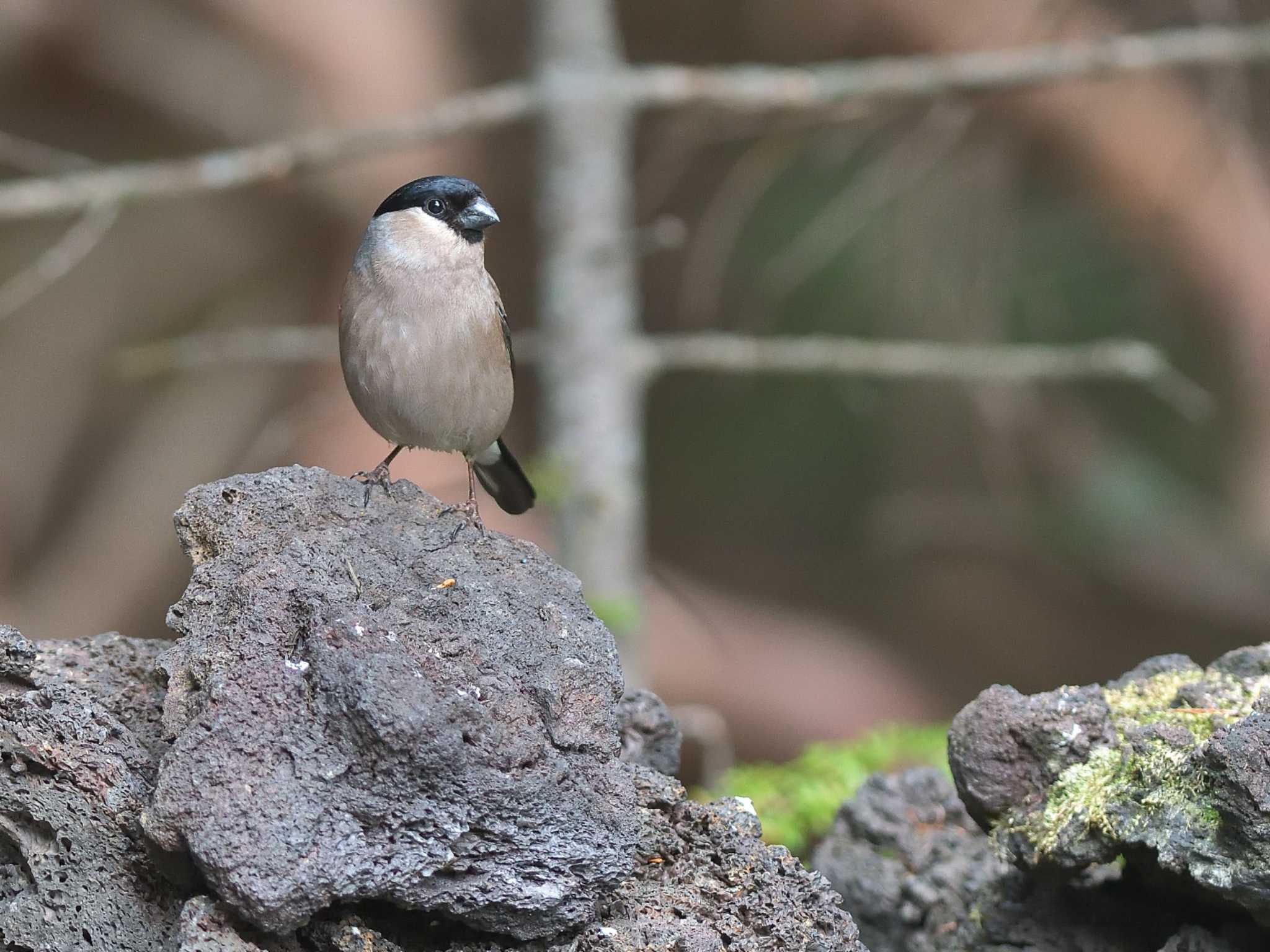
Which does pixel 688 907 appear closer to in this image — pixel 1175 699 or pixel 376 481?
pixel 376 481

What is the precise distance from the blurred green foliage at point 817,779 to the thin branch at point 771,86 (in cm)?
293

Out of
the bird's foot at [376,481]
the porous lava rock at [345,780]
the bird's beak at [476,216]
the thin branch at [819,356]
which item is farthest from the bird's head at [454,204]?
the thin branch at [819,356]

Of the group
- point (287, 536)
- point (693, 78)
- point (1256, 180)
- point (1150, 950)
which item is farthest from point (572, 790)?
point (1256, 180)

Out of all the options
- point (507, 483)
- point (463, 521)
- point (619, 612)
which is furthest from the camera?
point (619, 612)

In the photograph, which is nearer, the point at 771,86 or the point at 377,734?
the point at 377,734

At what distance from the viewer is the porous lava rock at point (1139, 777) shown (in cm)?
221

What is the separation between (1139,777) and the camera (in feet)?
8.15

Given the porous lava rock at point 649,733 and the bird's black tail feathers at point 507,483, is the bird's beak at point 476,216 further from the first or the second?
the porous lava rock at point 649,733

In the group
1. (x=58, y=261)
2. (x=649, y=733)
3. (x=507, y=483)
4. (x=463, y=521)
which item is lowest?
(x=649, y=733)

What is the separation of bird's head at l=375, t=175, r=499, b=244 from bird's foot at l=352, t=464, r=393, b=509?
2.64 ft

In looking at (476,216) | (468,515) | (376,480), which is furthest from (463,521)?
(476,216)

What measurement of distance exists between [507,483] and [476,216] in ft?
3.65

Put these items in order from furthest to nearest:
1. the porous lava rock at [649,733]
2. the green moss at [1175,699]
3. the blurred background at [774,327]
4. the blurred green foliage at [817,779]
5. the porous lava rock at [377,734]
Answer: the blurred background at [774,327]
the blurred green foliage at [817,779]
the porous lava rock at [649,733]
the green moss at [1175,699]
the porous lava rock at [377,734]

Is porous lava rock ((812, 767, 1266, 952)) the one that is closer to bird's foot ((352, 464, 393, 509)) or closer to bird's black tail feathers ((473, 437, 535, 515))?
bird's foot ((352, 464, 393, 509))
